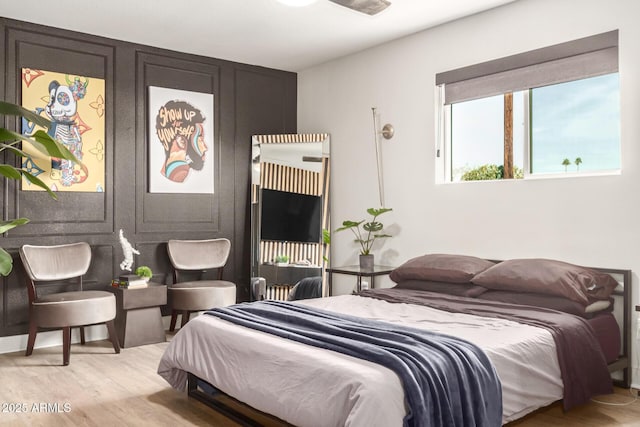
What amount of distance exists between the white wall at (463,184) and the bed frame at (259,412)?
0.25 ft

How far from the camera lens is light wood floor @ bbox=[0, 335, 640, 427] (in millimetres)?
3062

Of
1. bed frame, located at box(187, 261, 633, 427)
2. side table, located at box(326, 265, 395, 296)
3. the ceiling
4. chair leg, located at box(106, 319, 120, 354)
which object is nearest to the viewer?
bed frame, located at box(187, 261, 633, 427)

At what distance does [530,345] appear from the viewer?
2.82m

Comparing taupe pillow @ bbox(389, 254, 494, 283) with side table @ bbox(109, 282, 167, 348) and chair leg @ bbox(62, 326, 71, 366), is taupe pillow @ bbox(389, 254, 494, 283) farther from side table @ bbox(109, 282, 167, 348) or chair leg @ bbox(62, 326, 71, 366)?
chair leg @ bbox(62, 326, 71, 366)

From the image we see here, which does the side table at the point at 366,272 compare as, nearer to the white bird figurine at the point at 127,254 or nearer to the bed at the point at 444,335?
the bed at the point at 444,335

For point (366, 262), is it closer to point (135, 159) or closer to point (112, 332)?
point (112, 332)

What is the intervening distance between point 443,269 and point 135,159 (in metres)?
2.99

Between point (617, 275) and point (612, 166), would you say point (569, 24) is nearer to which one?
point (612, 166)

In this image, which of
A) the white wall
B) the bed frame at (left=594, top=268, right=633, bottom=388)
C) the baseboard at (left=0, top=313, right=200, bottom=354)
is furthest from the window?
the baseboard at (left=0, top=313, right=200, bottom=354)

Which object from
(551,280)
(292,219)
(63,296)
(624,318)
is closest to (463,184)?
(551,280)

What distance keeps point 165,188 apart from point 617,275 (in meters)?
3.87

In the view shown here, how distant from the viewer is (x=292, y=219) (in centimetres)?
580

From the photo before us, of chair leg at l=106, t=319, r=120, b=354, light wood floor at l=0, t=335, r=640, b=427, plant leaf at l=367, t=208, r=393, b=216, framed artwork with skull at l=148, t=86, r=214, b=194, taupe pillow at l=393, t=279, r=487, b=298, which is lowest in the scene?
light wood floor at l=0, t=335, r=640, b=427

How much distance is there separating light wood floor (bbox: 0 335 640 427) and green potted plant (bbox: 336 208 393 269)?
6.27 ft
